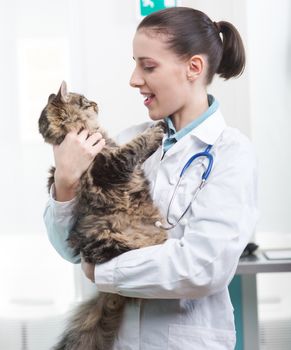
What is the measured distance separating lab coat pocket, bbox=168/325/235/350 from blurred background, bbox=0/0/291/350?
1.27 m

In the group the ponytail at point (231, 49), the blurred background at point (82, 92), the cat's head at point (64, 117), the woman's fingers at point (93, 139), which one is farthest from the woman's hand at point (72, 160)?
the blurred background at point (82, 92)

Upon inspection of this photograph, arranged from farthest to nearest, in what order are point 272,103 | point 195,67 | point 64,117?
point 272,103 < point 64,117 < point 195,67

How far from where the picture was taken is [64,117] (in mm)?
1617

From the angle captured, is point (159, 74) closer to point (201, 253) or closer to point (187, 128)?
point (187, 128)

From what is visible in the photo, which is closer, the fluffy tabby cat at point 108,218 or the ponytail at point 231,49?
the fluffy tabby cat at point 108,218

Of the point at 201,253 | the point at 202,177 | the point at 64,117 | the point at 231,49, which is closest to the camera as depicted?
the point at 201,253

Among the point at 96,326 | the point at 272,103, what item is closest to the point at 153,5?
the point at 272,103

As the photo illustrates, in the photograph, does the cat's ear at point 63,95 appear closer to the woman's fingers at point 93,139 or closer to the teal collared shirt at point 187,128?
the woman's fingers at point 93,139

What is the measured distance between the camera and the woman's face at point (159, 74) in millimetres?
1330

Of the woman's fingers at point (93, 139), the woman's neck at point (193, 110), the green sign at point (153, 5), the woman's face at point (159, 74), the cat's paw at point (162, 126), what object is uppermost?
the green sign at point (153, 5)

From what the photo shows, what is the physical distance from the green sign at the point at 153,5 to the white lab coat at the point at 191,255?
3.67 feet

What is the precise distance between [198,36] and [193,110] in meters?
0.19

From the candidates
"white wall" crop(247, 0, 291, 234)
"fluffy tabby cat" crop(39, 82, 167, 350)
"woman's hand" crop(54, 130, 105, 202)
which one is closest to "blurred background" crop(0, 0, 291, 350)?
"white wall" crop(247, 0, 291, 234)

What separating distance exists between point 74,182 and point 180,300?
395mm
